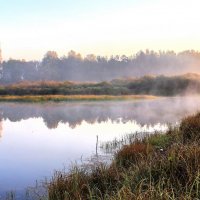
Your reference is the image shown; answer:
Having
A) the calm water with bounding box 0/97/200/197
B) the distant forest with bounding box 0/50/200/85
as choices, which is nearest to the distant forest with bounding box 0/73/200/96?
the calm water with bounding box 0/97/200/197

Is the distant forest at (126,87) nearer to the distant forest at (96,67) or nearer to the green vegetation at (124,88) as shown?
the green vegetation at (124,88)

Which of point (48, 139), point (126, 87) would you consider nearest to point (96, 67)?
point (126, 87)

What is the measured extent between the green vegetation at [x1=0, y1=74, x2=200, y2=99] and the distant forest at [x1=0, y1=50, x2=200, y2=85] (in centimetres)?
6390

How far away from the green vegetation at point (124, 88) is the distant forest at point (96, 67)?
6390cm

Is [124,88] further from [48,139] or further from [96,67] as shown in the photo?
[96,67]

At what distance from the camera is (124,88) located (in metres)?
52.5

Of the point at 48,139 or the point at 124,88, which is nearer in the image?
the point at 48,139

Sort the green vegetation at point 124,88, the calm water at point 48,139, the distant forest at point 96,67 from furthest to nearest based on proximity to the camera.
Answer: the distant forest at point 96,67 < the green vegetation at point 124,88 < the calm water at point 48,139

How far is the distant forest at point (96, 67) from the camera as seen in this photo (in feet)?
410

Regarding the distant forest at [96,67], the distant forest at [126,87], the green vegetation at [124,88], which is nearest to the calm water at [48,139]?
the green vegetation at [124,88]

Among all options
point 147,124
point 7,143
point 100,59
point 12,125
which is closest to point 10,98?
point 12,125

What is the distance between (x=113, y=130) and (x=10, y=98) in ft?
87.6

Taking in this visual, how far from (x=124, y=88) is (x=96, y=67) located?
81.0 meters

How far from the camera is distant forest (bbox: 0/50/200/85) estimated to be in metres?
125
